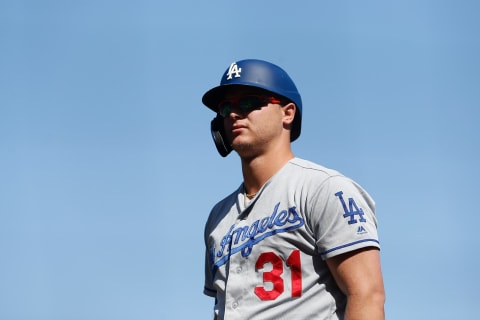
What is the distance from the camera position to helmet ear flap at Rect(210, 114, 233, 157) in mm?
6348

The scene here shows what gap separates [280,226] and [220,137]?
1.21 meters


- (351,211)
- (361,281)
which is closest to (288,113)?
(351,211)

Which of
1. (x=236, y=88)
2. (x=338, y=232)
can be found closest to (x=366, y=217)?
(x=338, y=232)

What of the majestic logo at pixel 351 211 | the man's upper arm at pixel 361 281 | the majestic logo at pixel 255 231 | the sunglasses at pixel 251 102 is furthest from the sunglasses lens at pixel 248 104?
the man's upper arm at pixel 361 281

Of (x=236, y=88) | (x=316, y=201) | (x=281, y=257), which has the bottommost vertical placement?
(x=281, y=257)

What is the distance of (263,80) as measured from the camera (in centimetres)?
590

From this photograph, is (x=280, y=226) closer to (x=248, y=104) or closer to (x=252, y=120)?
(x=252, y=120)

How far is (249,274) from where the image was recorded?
545 cm

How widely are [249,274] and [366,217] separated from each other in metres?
0.89

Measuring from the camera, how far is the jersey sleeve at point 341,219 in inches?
201

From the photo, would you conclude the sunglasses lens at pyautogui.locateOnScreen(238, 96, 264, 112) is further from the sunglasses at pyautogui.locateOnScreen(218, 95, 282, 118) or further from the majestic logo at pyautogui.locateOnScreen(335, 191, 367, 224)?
the majestic logo at pyautogui.locateOnScreen(335, 191, 367, 224)

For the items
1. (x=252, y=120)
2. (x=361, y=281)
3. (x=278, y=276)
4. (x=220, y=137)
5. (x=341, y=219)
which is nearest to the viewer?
(x=361, y=281)

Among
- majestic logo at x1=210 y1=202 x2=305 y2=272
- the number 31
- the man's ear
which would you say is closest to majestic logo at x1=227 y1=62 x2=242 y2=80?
the man's ear

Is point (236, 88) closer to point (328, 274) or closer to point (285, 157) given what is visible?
point (285, 157)
